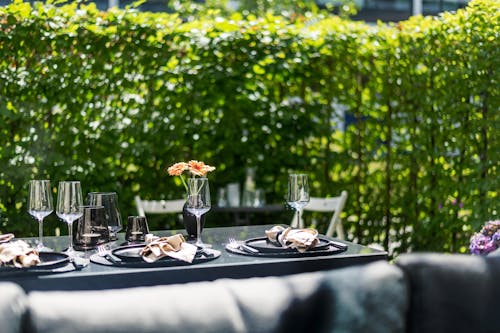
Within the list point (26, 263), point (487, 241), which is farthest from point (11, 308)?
point (487, 241)

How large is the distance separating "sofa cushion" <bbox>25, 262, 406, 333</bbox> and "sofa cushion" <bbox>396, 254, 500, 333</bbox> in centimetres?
3

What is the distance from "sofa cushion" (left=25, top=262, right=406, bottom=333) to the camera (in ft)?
4.24

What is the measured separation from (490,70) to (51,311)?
3.88m

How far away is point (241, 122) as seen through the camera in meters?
5.10

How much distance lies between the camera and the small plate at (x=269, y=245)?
8.36 ft

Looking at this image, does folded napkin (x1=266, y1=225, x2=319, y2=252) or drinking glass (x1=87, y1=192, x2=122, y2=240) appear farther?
drinking glass (x1=87, y1=192, x2=122, y2=240)

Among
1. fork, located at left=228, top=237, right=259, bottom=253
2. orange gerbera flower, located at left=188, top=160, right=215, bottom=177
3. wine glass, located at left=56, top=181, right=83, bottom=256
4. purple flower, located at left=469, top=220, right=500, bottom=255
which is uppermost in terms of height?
orange gerbera flower, located at left=188, top=160, right=215, bottom=177

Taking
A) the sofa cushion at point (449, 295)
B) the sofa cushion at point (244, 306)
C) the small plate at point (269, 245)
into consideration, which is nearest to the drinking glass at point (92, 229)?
the small plate at point (269, 245)

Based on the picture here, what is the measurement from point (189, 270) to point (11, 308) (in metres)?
1.08

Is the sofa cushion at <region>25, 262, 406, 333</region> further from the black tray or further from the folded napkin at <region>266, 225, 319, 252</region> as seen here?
the folded napkin at <region>266, 225, 319, 252</region>

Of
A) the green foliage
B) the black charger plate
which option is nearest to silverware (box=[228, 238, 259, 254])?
the black charger plate

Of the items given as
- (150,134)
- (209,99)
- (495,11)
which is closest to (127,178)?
(150,134)

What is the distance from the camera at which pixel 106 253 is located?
2541 millimetres

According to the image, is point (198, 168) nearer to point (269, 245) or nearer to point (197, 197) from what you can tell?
point (197, 197)
